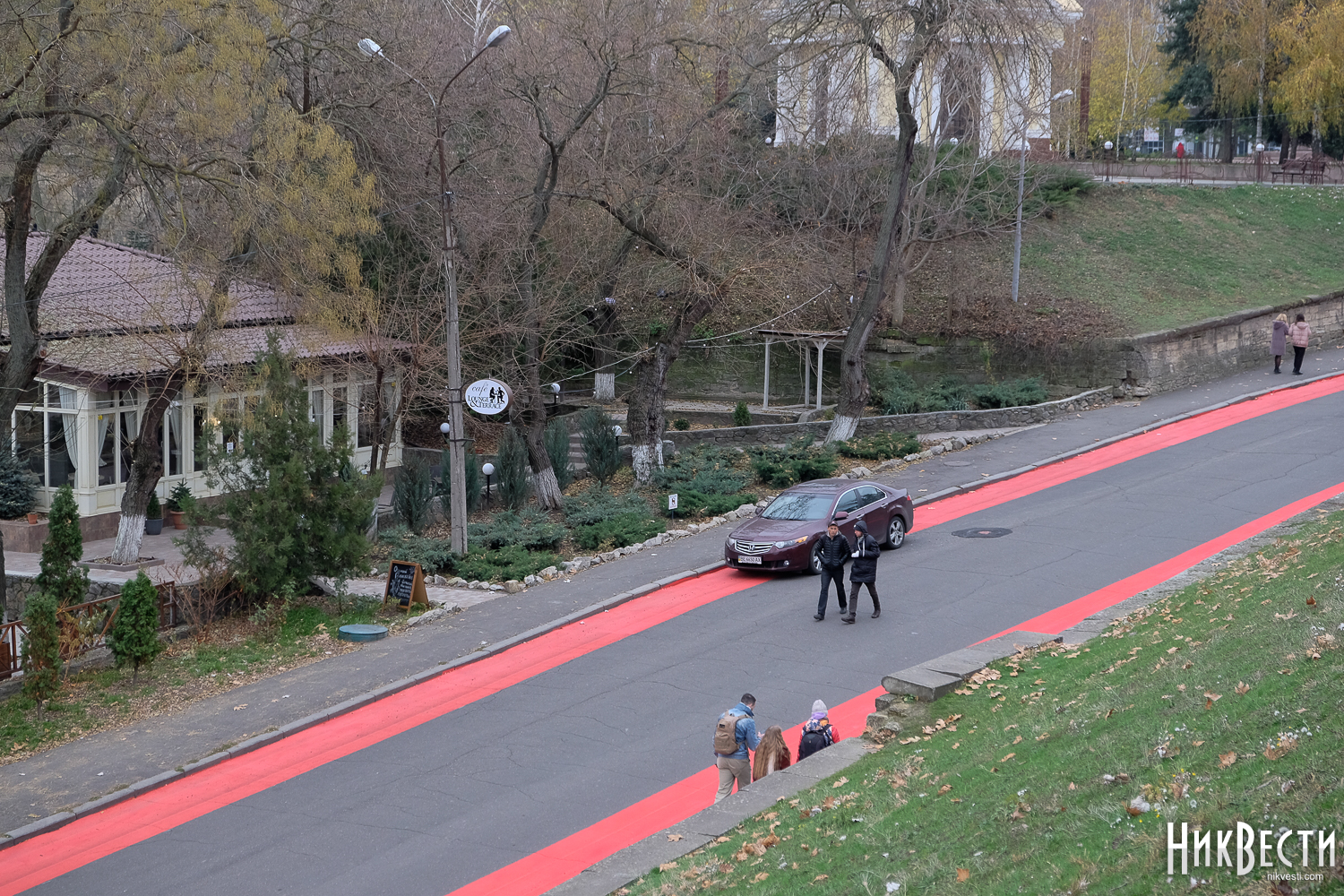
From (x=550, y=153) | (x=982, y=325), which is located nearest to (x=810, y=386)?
(x=982, y=325)

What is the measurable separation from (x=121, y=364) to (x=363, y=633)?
9.46 metres

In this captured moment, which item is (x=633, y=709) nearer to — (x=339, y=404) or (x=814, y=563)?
(x=814, y=563)

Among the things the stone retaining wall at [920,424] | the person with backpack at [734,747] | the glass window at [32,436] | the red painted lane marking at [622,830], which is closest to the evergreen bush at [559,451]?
the stone retaining wall at [920,424]

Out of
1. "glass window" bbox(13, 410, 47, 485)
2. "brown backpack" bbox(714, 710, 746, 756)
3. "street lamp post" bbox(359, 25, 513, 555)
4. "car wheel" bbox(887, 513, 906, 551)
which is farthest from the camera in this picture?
"glass window" bbox(13, 410, 47, 485)

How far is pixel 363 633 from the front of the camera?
1786cm

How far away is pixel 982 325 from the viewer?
36094 millimetres

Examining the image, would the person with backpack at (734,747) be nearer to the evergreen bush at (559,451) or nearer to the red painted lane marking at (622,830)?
the red painted lane marking at (622,830)

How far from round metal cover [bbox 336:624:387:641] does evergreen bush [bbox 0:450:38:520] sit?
10378 mm

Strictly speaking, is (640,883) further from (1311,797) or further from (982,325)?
(982,325)

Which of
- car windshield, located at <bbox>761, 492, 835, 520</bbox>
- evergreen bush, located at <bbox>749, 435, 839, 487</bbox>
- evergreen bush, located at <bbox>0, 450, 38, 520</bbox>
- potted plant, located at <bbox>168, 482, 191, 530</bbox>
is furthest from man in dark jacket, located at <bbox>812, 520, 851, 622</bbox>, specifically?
evergreen bush, located at <bbox>0, 450, 38, 520</bbox>

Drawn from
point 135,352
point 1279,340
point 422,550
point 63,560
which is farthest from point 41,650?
point 1279,340

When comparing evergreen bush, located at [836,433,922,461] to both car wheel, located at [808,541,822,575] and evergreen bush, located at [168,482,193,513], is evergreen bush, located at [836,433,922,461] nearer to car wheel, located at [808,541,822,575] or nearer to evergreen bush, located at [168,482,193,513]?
car wheel, located at [808,541,822,575]

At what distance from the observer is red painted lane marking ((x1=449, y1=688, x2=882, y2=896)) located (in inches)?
402

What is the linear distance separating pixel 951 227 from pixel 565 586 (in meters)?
23.1
